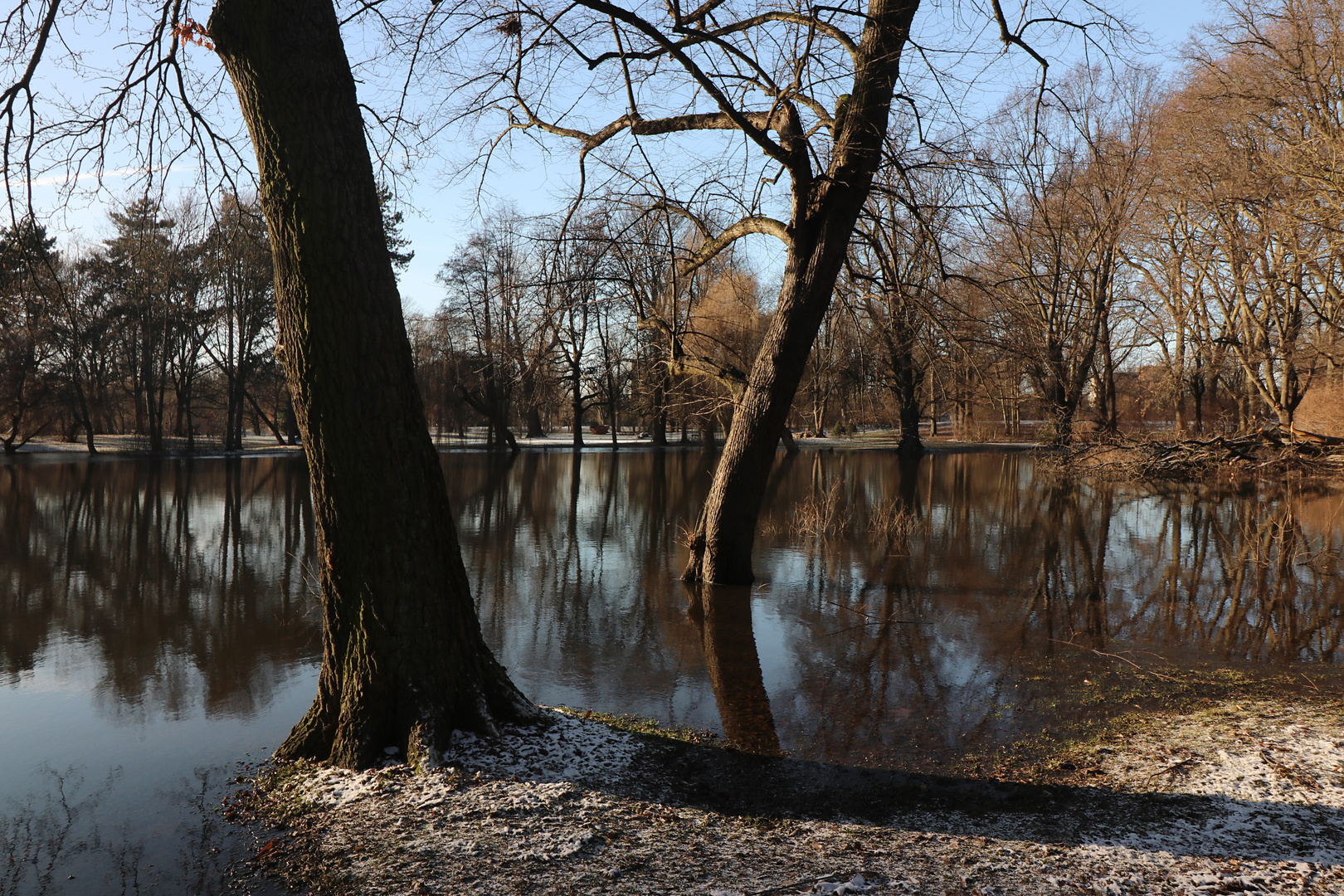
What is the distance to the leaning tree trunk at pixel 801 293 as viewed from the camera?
6.89 metres

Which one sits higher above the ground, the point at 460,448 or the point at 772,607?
the point at 460,448

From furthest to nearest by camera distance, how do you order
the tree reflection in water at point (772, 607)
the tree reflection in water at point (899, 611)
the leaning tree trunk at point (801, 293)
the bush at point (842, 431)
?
the bush at point (842, 431) → the leaning tree trunk at point (801, 293) → the tree reflection in water at point (772, 607) → the tree reflection in water at point (899, 611)

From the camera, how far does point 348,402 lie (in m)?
3.85

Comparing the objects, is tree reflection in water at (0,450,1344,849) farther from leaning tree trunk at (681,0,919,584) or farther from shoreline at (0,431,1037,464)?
shoreline at (0,431,1037,464)

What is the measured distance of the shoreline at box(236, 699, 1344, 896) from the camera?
2.96 metres

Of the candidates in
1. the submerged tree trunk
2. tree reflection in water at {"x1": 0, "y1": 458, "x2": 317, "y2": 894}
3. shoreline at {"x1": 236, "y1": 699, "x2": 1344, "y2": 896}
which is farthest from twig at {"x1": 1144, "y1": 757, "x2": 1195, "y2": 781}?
tree reflection in water at {"x1": 0, "y1": 458, "x2": 317, "y2": 894}

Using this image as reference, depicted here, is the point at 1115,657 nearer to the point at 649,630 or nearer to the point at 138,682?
the point at 649,630

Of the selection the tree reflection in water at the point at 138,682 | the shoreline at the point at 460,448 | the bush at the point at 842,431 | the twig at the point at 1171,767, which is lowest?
the tree reflection in water at the point at 138,682

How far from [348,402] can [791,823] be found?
110 inches

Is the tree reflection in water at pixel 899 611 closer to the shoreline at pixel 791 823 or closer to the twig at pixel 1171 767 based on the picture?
the shoreline at pixel 791 823

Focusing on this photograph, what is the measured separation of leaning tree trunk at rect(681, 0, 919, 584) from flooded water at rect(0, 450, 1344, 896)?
675mm

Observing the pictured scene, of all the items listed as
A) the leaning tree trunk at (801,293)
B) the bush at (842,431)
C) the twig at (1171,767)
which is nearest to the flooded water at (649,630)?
the leaning tree trunk at (801,293)

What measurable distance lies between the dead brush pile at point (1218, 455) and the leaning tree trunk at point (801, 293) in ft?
34.0

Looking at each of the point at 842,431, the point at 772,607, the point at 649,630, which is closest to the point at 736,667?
the point at 649,630
